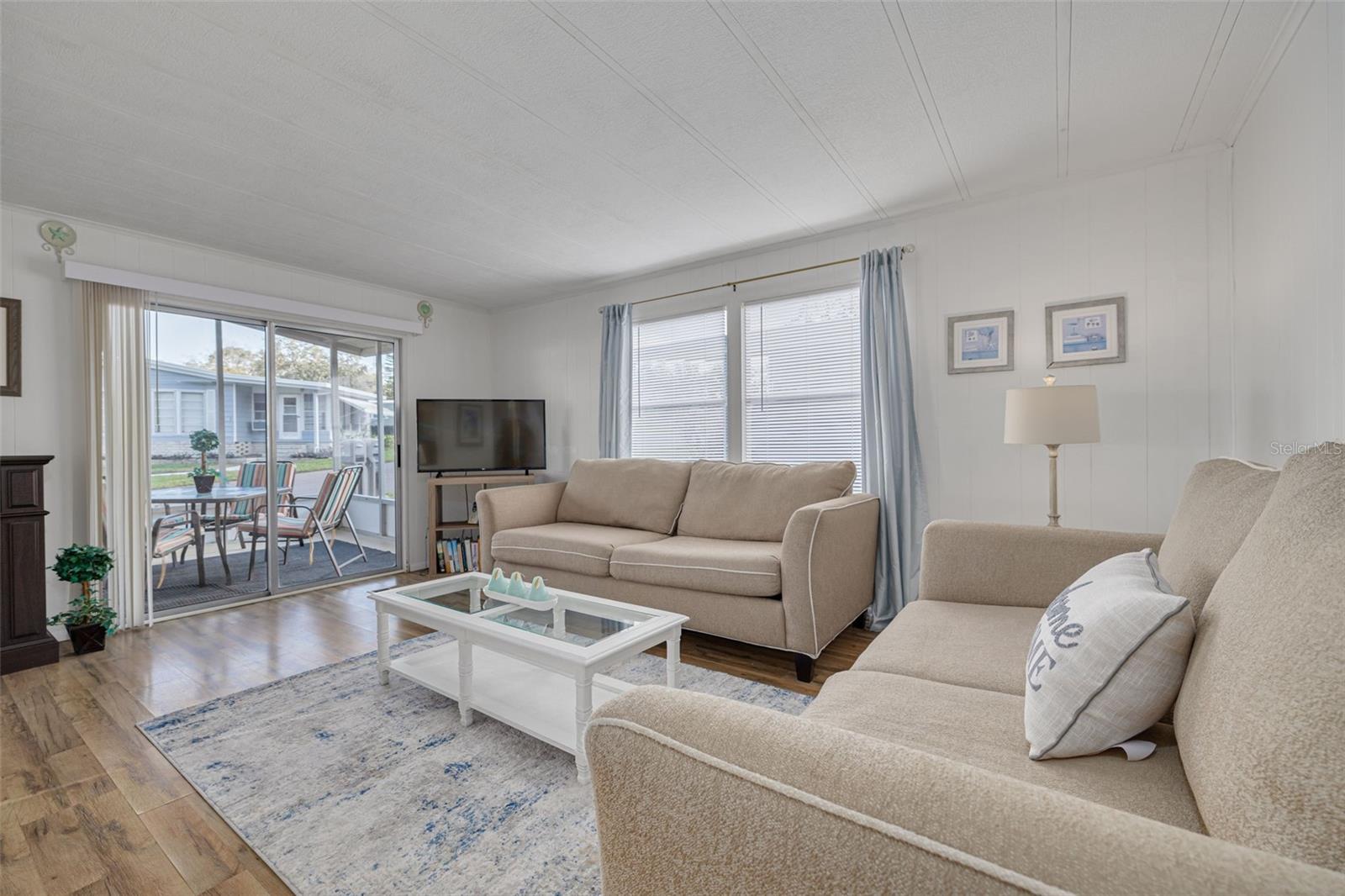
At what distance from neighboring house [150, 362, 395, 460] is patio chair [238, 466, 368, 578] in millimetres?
234

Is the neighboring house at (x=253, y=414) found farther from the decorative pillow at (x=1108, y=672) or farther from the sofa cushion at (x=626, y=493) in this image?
the decorative pillow at (x=1108, y=672)

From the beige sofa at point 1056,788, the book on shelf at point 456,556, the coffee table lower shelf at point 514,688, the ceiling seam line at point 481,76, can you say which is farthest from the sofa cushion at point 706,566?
the book on shelf at point 456,556

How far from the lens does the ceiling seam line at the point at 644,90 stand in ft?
5.68

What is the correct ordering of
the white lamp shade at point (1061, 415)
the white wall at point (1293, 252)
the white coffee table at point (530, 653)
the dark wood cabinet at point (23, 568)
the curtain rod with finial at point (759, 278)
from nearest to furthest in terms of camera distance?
the white wall at point (1293, 252)
the white coffee table at point (530, 653)
the white lamp shade at point (1061, 415)
the dark wood cabinet at point (23, 568)
the curtain rod with finial at point (759, 278)

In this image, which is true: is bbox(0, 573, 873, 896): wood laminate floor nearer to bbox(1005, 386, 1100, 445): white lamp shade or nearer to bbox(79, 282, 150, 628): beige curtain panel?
bbox(79, 282, 150, 628): beige curtain panel

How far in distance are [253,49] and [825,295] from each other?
293 cm

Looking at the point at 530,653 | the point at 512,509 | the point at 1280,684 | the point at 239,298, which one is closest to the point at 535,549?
the point at 512,509

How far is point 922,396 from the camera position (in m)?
3.32

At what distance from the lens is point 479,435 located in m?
4.84

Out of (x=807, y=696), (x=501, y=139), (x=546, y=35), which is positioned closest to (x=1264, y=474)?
(x=807, y=696)

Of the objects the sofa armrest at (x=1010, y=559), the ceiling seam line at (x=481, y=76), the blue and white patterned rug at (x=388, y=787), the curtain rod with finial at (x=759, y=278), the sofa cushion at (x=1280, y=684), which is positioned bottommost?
the blue and white patterned rug at (x=388, y=787)

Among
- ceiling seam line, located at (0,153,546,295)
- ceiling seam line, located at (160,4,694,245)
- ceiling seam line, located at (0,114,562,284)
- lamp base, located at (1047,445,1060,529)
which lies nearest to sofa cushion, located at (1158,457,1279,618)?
lamp base, located at (1047,445,1060,529)

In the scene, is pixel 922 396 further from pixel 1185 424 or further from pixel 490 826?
pixel 490 826

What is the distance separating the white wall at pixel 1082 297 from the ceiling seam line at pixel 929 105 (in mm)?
396
